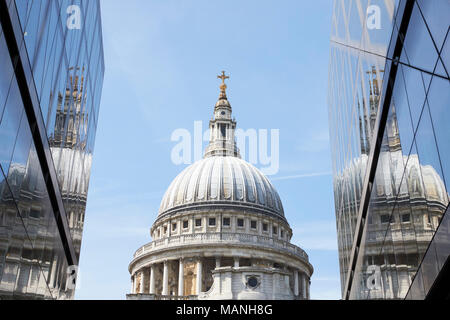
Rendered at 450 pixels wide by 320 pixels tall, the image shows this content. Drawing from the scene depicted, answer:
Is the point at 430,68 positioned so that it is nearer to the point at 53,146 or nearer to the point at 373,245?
the point at 373,245

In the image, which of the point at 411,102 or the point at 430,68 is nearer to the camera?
the point at 430,68

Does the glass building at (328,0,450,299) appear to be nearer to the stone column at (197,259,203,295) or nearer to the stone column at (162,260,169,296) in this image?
the stone column at (197,259,203,295)

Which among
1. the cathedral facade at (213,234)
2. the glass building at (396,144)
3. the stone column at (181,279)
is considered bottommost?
the glass building at (396,144)

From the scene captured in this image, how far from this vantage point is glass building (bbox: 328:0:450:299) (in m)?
12.7

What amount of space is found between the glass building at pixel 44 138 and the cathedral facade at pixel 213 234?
48244 mm

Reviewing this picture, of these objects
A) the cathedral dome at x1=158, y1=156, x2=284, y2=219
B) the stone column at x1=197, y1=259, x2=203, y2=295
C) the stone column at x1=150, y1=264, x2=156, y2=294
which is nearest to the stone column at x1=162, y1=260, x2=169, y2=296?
the stone column at x1=150, y1=264, x2=156, y2=294

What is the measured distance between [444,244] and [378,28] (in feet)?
30.3

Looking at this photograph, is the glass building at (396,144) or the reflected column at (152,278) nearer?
the glass building at (396,144)

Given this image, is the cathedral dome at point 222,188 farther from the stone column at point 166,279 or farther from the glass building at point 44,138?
the glass building at point 44,138

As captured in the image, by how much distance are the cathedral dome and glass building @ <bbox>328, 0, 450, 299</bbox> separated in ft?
195

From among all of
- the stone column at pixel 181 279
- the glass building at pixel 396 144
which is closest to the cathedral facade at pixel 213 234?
the stone column at pixel 181 279

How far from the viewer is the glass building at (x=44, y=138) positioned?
15.0 m

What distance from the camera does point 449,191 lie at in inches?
466
